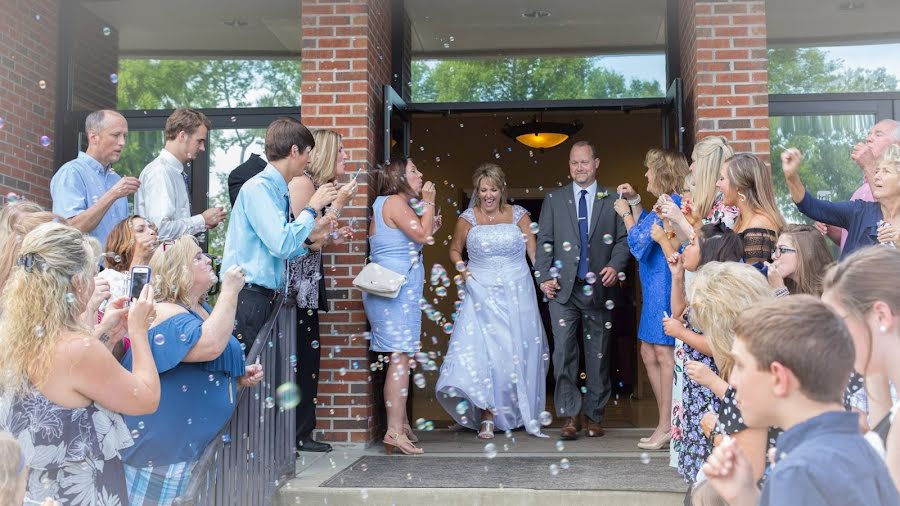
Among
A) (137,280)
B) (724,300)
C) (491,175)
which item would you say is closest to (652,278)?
(491,175)

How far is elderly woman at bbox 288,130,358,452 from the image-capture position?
5.63m

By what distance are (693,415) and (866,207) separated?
154 centimetres

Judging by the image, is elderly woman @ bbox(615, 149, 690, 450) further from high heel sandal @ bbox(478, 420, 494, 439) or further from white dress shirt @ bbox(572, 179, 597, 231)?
high heel sandal @ bbox(478, 420, 494, 439)

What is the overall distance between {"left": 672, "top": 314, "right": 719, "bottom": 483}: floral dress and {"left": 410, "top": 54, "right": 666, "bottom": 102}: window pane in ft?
10.9

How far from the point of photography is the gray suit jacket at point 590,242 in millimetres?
6590

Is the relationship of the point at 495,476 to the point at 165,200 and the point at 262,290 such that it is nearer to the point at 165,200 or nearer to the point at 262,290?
the point at 262,290

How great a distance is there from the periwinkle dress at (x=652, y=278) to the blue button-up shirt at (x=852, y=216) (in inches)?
47.8

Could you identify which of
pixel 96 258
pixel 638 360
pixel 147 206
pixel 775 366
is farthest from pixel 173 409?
pixel 638 360

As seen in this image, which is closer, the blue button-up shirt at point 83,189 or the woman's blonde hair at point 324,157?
the blue button-up shirt at point 83,189

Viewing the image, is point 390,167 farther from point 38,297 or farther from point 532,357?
point 38,297

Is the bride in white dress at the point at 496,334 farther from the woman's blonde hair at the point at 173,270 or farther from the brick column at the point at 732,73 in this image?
the woman's blonde hair at the point at 173,270

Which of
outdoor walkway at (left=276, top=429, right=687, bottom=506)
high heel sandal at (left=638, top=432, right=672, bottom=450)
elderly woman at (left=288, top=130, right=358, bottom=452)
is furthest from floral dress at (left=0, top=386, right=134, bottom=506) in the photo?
high heel sandal at (left=638, top=432, right=672, bottom=450)

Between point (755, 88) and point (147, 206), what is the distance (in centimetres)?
410

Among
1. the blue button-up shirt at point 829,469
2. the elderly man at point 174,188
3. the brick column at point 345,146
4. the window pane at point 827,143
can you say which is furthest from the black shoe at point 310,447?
the blue button-up shirt at point 829,469
